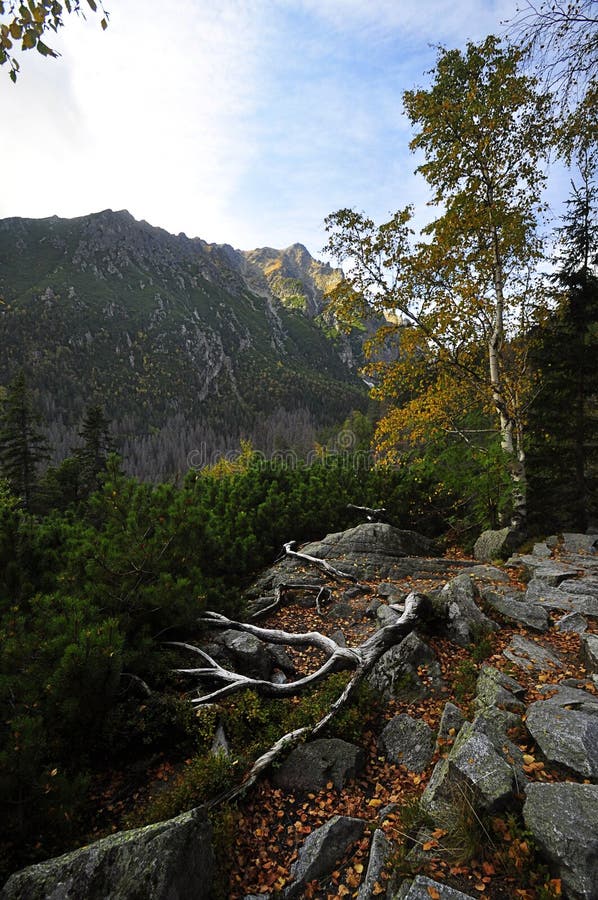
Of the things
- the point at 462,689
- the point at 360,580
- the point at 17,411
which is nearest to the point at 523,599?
the point at 462,689

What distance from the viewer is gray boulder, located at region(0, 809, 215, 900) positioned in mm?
2643

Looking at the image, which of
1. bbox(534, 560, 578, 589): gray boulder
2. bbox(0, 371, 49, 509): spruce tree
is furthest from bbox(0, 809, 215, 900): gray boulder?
bbox(0, 371, 49, 509): spruce tree

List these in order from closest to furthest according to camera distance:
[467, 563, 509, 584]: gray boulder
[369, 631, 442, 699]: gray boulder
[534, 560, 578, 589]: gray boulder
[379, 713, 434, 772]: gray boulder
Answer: [379, 713, 434, 772]: gray boulder
[369, 631, 442, 699]: gray boulder
[534, 560, 578, 589]: gray boulder
[467, 563, 509, 584]: gray boulder

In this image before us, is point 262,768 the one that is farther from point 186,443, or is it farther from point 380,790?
point 186,443

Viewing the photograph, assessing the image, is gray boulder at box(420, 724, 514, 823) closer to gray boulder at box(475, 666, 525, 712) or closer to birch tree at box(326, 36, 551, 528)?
gray boulder at box(475, 666, 525, 712)

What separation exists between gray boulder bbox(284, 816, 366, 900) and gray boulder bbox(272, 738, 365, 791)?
22.6 inches

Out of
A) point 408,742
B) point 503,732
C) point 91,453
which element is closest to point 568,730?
point 503,732

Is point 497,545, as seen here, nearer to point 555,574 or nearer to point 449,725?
point 555,574

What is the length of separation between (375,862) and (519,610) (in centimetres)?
450

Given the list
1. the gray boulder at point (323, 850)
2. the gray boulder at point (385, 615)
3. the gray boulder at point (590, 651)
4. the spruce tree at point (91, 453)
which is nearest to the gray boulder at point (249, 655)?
the gray boulder at point (385, 615)

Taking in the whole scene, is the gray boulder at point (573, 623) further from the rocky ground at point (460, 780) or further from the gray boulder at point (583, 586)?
the gray boulder at point (583, 586)

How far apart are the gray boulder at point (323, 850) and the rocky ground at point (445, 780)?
0.03ft

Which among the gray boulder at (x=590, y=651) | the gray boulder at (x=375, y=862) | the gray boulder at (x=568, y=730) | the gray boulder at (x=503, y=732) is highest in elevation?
the gray boulder at (x=568, y=730)

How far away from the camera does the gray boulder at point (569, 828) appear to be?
246 cm
